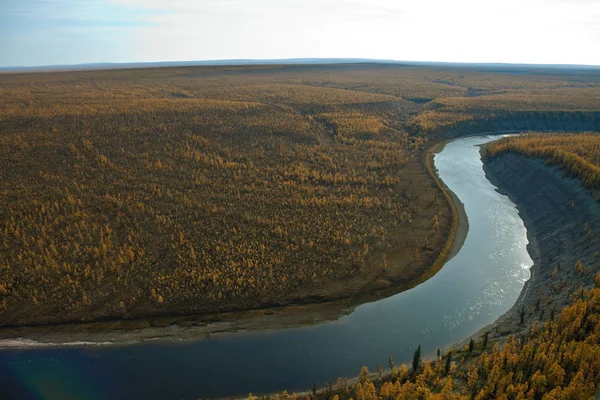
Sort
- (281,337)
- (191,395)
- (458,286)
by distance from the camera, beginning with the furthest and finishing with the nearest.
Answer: (458,286)
(281,337)
(191,395)

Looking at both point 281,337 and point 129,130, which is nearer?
point 281,337

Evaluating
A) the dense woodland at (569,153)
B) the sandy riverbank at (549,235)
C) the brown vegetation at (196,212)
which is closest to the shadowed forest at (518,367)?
the sandy riverbank at (549,235)

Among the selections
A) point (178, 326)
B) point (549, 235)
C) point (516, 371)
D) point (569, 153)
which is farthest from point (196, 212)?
point (569, 153)

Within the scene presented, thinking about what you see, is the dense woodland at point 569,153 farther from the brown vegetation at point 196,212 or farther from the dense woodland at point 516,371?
the dense woodland at point 516,371

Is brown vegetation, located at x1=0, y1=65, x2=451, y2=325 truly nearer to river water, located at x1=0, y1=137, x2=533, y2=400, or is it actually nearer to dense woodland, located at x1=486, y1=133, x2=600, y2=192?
river water, located at x1=0, y1=137, x2=533, y2=400

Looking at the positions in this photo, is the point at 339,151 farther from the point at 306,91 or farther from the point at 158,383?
the point at 306,91

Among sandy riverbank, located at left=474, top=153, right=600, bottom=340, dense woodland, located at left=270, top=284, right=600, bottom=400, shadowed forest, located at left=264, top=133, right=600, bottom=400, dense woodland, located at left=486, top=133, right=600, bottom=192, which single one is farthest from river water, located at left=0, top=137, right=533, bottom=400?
dense woodland, located at left=486, top=133, right=600, bottom=192

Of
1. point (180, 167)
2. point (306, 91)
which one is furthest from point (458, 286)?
point (306, 91)
